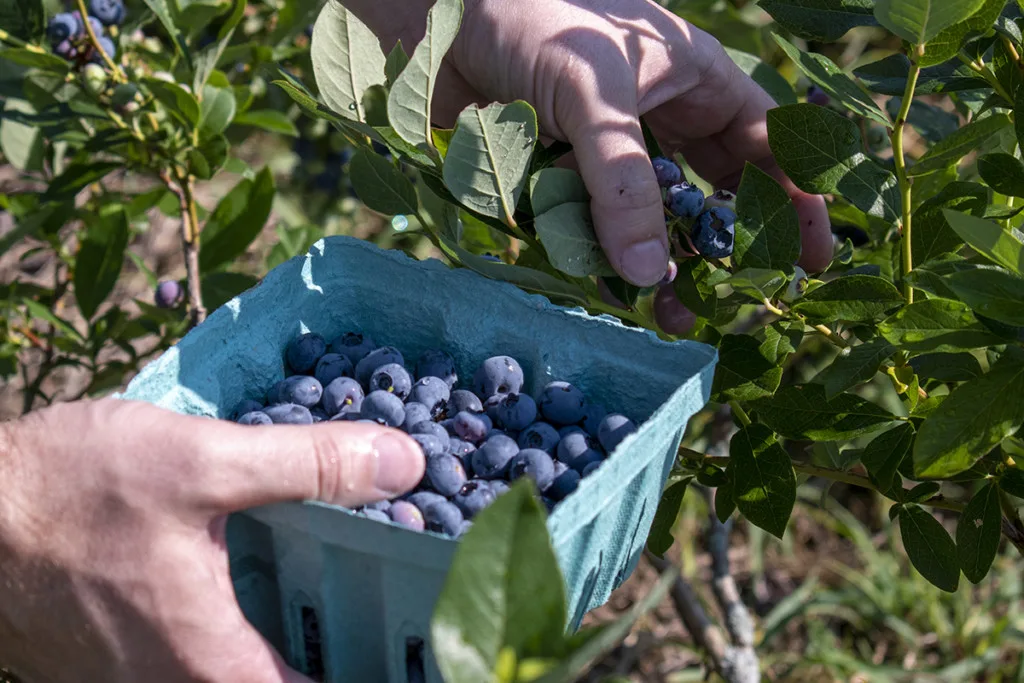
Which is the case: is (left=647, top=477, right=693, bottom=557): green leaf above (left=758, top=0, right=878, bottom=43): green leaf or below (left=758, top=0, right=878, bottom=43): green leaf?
below

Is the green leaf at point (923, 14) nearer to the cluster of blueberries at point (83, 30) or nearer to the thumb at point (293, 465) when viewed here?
the thumb at point (293, 465)

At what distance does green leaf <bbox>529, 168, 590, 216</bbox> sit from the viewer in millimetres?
1009

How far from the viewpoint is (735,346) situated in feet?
3.36

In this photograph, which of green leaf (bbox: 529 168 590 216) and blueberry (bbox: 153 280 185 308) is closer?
green leaf (bbox: 529 168 590 216)

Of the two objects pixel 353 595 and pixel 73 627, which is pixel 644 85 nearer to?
pixel 353 595

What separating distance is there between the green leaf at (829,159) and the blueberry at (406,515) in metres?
0.48

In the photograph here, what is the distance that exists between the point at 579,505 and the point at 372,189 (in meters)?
0.45

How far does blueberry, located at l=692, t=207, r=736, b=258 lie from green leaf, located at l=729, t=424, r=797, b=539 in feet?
0.58

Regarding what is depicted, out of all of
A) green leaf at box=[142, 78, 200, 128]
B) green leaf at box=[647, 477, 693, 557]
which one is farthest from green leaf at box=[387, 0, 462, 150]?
green leaf at box=[142, 78, 200, 128]

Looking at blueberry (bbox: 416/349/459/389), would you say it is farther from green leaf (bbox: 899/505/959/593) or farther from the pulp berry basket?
green leaf (bbox: 899/505/959/593)

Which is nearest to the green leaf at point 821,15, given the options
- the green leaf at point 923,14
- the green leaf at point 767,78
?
the green leaf at point 923,14

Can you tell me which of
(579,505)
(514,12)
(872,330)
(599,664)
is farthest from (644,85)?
(599,664)

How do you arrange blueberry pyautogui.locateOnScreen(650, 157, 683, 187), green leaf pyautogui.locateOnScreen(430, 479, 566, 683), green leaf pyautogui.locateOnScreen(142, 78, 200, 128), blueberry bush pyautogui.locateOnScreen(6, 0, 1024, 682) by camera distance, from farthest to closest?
green leaf pyautogui.locateOnScreen(142, 78, 200, 128), blueberry pyautogui.locateOnScreen(650, 157, 683, 187), blueberry bush pyautogui.locateOnScreen(6, 0, 1024, 682), green leaf pyautogui.locateOnScreen(430, 479, 566, 683)

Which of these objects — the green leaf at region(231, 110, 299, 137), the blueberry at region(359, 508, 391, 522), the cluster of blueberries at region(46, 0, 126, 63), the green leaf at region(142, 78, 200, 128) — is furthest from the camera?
the green leaf at region(231, 110, 299, 137)
